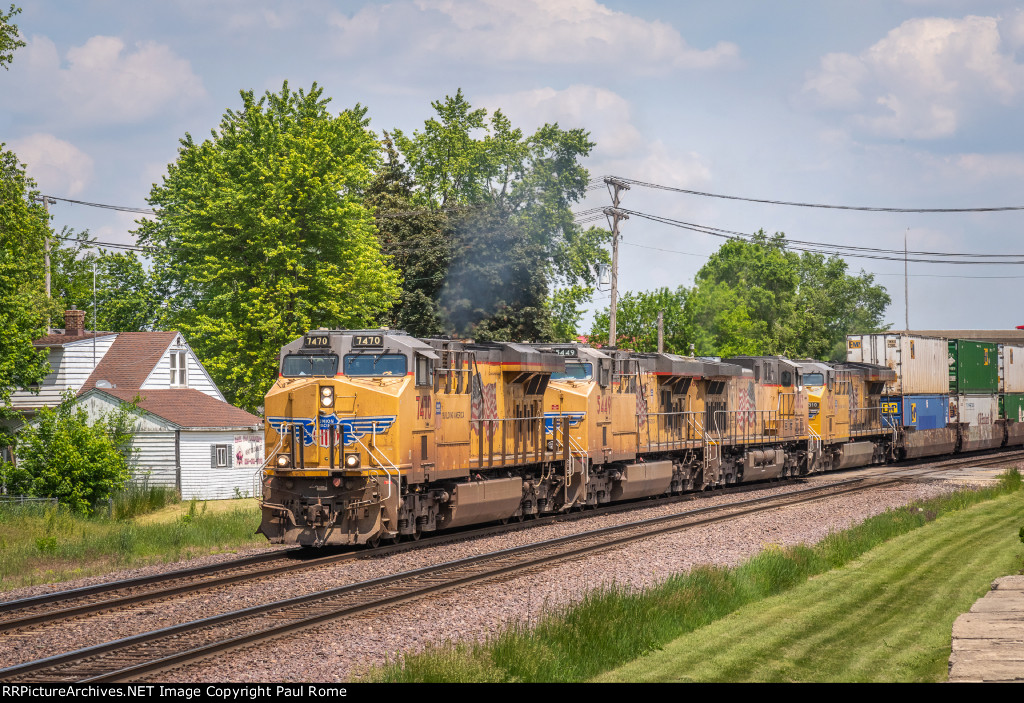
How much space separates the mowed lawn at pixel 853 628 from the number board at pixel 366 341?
28.6 feet

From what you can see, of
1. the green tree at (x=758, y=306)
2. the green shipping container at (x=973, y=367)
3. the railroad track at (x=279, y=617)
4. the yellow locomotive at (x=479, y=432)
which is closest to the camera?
the railroad track at (x=279, y=617)

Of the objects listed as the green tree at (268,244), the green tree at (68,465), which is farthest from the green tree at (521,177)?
the green tree at (68,465)

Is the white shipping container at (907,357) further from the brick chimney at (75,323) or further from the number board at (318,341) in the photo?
the brick chimney at (75,323)

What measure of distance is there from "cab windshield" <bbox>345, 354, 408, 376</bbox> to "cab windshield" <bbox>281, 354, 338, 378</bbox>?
32 cm

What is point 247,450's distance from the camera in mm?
41188

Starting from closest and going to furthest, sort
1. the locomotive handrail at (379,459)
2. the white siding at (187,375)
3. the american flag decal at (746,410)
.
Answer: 1. the locomotive handrail at (379,459)
2. the american flag decal at (746,410)
3. the white siding at (187,375)

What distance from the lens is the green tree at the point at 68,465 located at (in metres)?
30.7

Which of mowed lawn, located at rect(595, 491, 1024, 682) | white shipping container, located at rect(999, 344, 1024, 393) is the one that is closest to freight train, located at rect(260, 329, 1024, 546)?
mowed lawn, located at rect(595, 491, 1024, 682)

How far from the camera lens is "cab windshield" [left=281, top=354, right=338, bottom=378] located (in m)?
19.7

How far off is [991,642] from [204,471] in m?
34.4

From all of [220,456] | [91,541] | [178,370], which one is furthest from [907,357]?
[91,541]

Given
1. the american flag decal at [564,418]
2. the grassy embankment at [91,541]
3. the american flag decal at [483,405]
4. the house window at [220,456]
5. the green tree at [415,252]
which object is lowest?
the grassy embankment at [91,541]

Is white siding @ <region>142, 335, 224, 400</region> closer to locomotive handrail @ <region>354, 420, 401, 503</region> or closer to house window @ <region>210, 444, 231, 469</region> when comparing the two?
house window @ <region>210, 444, 231, 469</region>

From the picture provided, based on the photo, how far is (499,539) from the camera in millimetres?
21094
